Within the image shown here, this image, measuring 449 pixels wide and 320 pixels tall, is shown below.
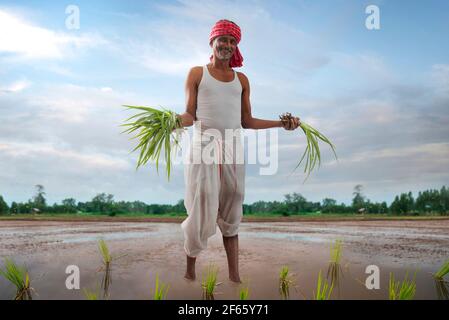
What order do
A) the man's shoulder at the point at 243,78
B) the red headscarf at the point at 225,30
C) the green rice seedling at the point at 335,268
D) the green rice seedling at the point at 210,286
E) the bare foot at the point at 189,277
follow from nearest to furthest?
1. the green rice seedling at the point at 210,286
2. the red headscarf at the point at 225,30
3. the bare foot at the point at 189,277
4. the man's shoulder at the point at 243,78
5. the green rice seedling at the point at 335,268

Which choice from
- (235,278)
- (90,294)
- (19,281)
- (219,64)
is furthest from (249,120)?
(19,281)

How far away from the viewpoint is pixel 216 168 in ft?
11.5

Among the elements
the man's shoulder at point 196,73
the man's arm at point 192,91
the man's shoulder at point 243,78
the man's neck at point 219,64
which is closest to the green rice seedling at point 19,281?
the man's arm at point 192,91

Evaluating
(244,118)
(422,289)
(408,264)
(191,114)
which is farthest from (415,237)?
(191,114)

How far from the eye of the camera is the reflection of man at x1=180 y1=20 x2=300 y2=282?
3441 millimetres

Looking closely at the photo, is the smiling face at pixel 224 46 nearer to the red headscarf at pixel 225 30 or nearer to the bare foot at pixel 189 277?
the red headscarf at pixel 225 30

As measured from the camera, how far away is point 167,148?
10.8 ft

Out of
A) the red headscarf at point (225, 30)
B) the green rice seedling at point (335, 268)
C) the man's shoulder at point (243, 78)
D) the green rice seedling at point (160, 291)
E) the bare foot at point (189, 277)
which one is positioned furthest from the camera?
the green rice seedling at point (335, 268)

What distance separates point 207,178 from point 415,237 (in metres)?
5.53

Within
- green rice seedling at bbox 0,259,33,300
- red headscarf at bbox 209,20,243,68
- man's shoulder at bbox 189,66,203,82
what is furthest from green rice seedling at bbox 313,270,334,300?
green rice seedling at bbox 0,259,33,300

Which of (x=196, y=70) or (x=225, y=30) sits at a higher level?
(x=225, y=30)

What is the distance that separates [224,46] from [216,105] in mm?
527

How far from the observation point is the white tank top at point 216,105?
11.6 ft

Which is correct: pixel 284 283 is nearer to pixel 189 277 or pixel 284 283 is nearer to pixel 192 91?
pixel 189 277
